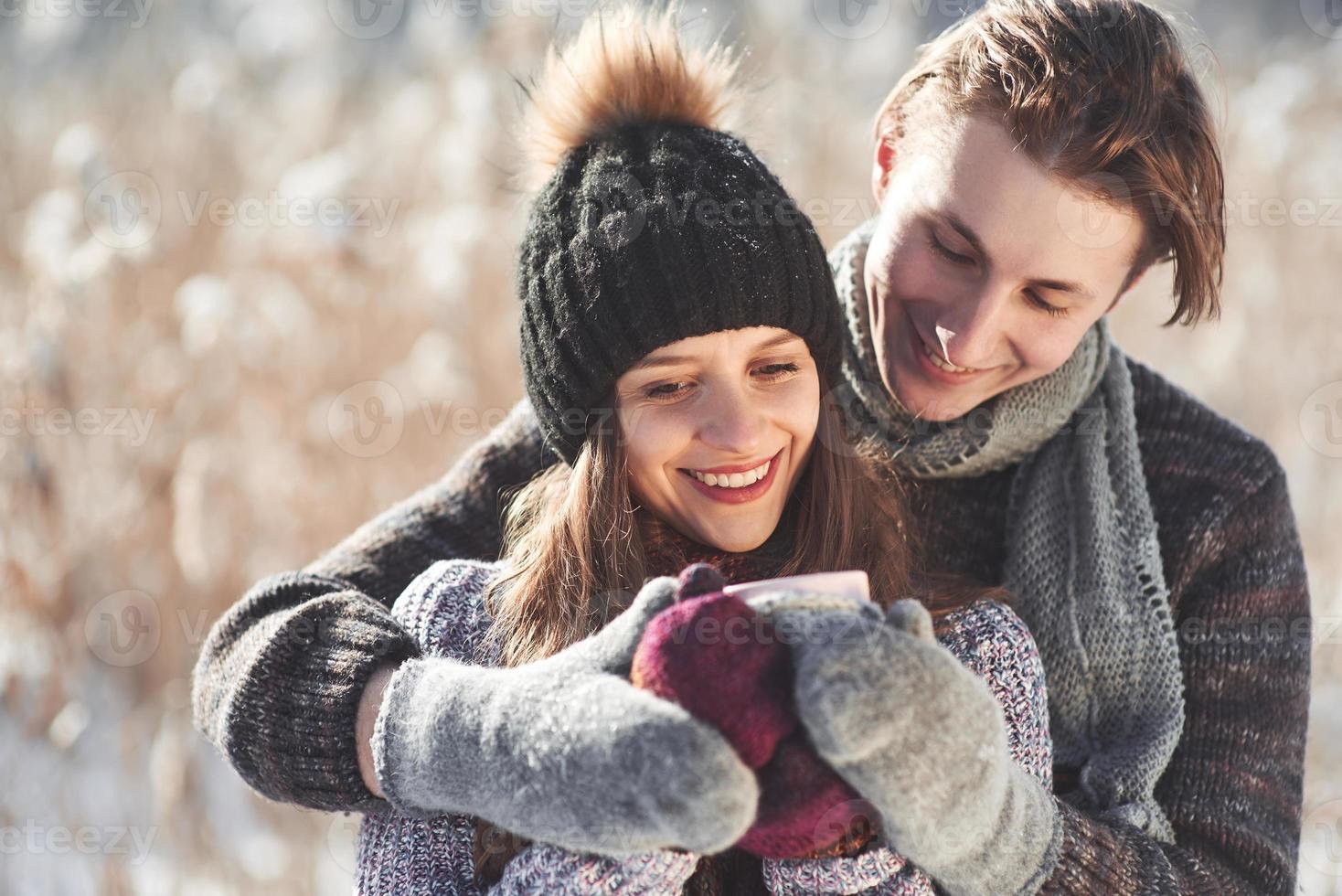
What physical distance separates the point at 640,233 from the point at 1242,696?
37.8 inches

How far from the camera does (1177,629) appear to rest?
1513 mm

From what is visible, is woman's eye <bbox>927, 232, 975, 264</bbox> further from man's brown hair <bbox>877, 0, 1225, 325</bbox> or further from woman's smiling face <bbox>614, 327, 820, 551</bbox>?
woman's smiling face <bbox>614, 327, 820, 551</bbox>

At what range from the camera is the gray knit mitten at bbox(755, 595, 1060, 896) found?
85 centimetres

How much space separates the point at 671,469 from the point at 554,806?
0.47 m

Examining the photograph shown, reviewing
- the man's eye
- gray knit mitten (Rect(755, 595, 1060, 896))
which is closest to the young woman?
gray knit mitten (Rect(755, 595, 1060, 896))

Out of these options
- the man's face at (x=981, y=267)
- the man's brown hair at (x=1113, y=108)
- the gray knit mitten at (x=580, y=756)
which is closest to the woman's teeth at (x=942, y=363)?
the man's face at (x=981, y=267)

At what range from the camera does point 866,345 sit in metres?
1.60

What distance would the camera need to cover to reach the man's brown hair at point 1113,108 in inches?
52.7

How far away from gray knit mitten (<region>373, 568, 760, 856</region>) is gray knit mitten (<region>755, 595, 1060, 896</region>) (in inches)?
3.3

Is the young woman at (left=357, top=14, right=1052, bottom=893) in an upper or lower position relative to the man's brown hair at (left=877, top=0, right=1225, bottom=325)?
lower

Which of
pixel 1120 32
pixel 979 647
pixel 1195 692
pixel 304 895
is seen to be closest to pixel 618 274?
pixel 979 647

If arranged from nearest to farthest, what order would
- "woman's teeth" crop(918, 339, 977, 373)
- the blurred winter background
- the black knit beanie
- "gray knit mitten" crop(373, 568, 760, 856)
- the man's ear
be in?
"gray knit mitten" crop(373, 568, 760, 856), the black knit beanie, "woman's teeth" crop(918, 339, 977, 373), the man's ear, the blurred winter background

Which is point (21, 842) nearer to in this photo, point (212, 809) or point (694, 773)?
point (212, 809)

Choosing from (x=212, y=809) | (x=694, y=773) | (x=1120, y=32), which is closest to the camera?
(x=694, y=773)
